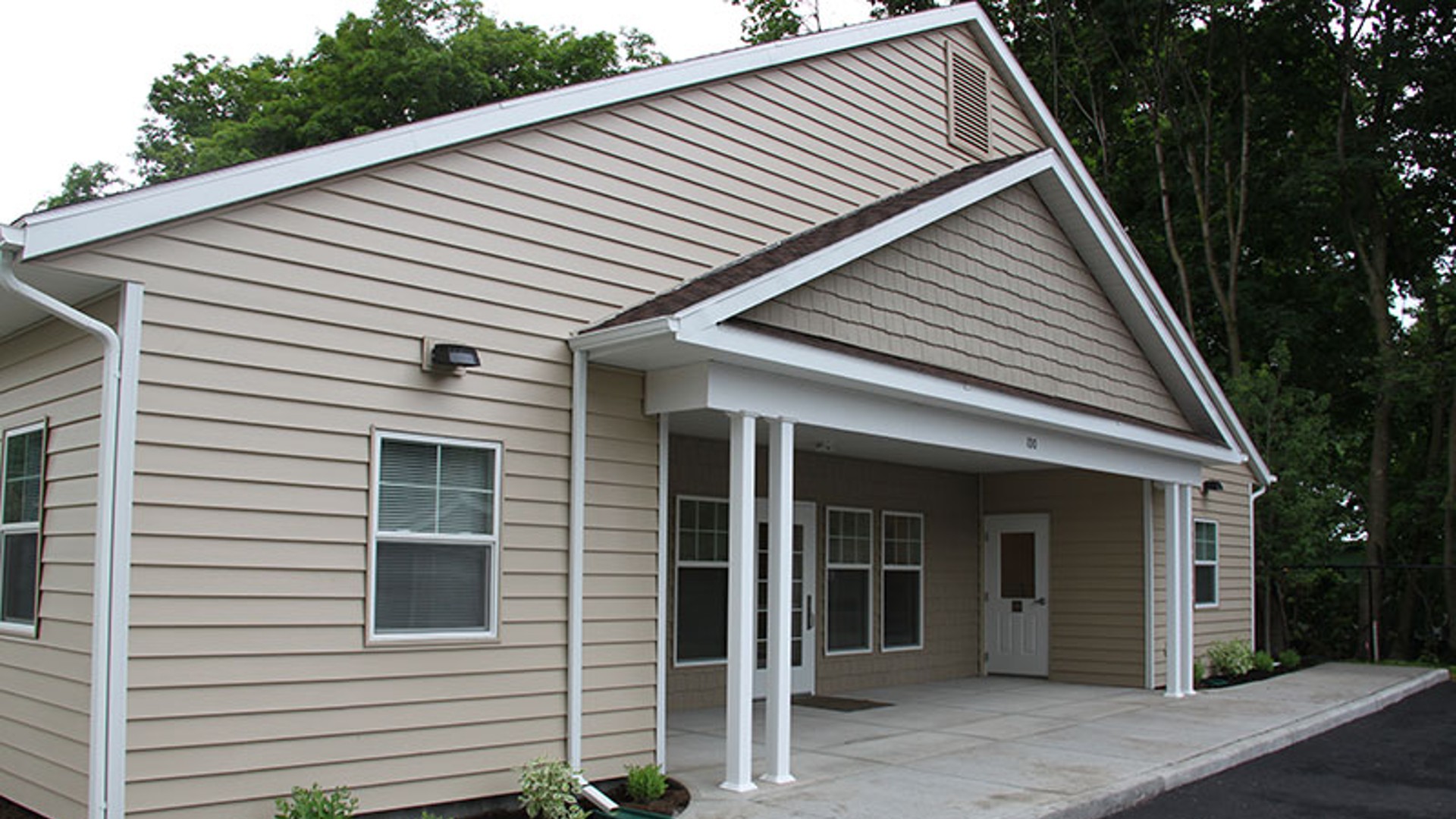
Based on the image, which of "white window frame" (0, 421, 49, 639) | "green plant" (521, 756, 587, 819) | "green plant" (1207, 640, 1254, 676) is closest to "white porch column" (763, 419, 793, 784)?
"green plant" (521, 756, 587, 819)

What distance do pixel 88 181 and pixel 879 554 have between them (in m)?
32.8

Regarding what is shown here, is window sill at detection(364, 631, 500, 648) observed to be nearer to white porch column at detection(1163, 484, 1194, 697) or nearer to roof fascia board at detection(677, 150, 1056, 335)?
roof fascia board at detection(677, 150, 1056, 335)

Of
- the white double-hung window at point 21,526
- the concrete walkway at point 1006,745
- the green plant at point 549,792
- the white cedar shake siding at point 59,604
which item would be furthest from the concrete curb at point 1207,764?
the white double-hung window at point 21,526

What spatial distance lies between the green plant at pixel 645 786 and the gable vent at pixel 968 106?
7428 millimetres

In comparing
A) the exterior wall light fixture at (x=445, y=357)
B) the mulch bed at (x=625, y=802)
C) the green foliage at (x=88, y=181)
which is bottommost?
the mulch bed at (x=625, y=802)

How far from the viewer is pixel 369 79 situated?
29.1 meters

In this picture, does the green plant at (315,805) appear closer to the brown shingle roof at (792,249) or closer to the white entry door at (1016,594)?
the brown shingle roof at (792,249)

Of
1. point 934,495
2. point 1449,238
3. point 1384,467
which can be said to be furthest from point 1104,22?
point 934,495

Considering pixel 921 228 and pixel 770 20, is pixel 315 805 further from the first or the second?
pixel 770 20

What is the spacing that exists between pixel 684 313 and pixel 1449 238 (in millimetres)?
20615

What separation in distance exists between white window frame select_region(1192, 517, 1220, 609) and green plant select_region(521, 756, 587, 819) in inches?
418

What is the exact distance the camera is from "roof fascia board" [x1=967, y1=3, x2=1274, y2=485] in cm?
1212

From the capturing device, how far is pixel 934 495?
576 inches

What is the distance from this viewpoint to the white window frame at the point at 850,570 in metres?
12.8
